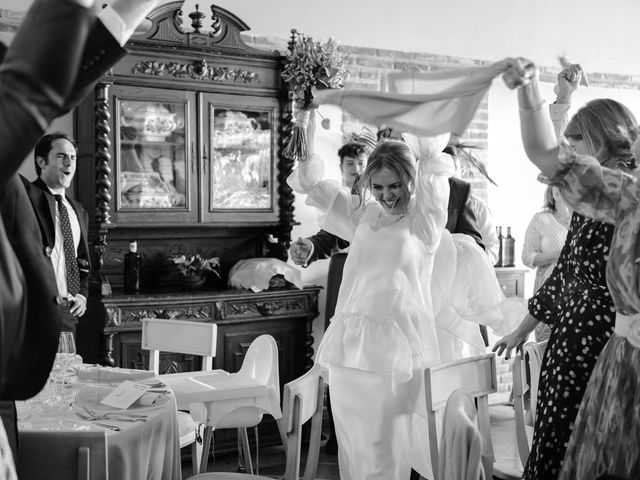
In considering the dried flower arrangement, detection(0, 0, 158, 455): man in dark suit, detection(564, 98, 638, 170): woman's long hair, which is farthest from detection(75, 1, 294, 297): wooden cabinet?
detection(0, 0, 158, 455): man in dark suit

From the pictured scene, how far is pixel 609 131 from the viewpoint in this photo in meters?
2.11

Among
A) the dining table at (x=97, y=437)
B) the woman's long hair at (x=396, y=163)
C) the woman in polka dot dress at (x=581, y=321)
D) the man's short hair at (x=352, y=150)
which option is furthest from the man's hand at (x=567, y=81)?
the man's short hair at (x=352, y=150)

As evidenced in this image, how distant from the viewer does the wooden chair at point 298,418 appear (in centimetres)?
255

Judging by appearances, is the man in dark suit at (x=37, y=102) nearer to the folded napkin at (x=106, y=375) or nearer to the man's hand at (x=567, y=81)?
the man's hand at (x=567, y=81)

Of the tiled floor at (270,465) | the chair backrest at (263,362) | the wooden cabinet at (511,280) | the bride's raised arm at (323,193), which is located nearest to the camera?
the bride's raised arm at (323,193)

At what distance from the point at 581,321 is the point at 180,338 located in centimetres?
222

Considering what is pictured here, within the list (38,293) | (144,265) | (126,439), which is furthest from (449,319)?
(38,293)

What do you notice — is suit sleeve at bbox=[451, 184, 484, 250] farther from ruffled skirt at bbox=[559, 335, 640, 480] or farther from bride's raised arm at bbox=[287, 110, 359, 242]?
ruffled skirt at bbox=[559, 335, 640, 480]

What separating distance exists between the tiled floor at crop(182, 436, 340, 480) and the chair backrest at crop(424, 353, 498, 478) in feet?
6.49

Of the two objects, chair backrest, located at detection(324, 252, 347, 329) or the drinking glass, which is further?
chair backrest, located at detection(324, 252, 347, 329)

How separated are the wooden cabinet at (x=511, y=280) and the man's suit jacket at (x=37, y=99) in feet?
16.7

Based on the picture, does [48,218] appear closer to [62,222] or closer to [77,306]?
[62,222]

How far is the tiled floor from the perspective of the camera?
180 inches

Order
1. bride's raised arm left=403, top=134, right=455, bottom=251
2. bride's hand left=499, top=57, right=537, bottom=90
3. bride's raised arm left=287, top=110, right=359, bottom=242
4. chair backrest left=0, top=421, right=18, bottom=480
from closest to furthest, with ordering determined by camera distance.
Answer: chair backrest left=0, top=421, right=18, bottom=480, bride's hand left=499, top=57, right=537, bottom=90, bride's raised arm left=403, top=134, right=455, bottom=251, bride's raised arm left=287, top=110, right=359, bottom=242
